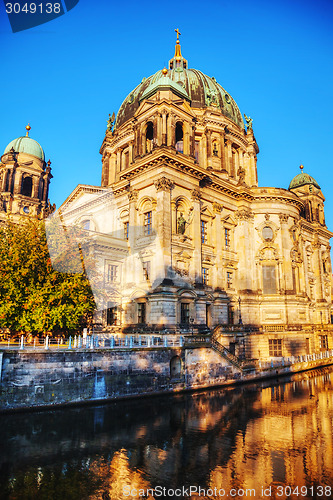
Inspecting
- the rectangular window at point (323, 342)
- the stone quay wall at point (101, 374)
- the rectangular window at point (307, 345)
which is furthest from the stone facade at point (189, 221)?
the stone quay wall at point (101, 374)

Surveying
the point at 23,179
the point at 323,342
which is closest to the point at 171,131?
the point at 323,342

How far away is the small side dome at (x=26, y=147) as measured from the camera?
60.5 meters

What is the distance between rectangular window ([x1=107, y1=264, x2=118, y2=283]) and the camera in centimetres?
3469

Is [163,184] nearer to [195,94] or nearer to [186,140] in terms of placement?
[186,140]

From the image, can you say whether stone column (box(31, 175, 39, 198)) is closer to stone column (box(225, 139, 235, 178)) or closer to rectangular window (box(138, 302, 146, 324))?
stone column (box(225, 139, 235, 178))

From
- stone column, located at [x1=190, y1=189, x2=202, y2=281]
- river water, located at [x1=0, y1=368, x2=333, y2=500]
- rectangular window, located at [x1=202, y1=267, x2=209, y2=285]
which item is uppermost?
stone column, located at [x1=190, y1=189, x2=202, y2=281]

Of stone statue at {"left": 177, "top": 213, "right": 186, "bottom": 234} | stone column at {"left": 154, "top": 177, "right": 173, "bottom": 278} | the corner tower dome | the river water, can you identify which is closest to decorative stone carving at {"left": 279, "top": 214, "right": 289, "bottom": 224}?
stone statue at {"left": 177, "top": 213, "right": 186, "bottom": 234}

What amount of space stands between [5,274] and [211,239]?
871 inches

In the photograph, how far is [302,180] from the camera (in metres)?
61.5

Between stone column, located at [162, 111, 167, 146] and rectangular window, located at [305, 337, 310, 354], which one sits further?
rectangular window, located at [305, 337, 310, 354]

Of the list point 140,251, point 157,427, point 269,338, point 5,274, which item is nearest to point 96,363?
point 157,427

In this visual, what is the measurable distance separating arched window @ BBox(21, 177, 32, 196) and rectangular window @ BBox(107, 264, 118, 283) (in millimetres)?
32648

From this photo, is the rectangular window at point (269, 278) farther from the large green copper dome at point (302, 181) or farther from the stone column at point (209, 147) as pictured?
the large green copper dome at point (302, 181)

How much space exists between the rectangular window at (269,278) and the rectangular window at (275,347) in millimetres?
5825
